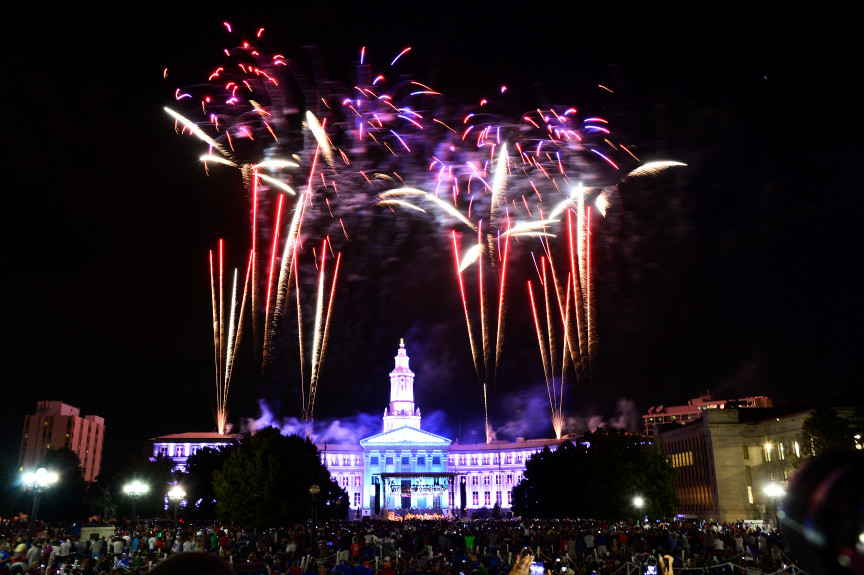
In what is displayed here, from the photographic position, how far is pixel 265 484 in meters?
60.4

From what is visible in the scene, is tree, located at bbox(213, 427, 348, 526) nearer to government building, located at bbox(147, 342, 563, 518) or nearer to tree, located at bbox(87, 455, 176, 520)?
tree, located at bbox(87, 455, 176, 520)

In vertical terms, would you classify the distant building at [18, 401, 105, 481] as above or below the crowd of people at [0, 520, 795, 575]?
above

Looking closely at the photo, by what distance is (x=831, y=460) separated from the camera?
2.32 meters

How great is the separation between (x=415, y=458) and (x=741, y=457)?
6970 cm

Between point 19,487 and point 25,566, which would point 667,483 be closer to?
point 25,566

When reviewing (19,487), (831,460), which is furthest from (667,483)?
(19,487)

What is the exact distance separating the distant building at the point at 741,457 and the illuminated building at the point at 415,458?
49.5 metres

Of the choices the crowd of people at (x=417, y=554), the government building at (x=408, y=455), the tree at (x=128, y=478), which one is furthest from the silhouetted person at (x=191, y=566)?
the government building at (x=408, y=455)

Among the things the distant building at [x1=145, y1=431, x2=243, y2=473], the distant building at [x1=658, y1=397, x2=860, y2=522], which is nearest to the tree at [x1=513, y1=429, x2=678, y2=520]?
the distant building at [x1=658, y1=397, x2=860, y2=522]

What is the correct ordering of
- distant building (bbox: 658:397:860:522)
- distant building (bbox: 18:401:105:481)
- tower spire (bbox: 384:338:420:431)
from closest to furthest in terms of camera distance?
distant building (bbox: 658:397:860:522), tower spire (bbox: 384:338:420:431), distant building (bbox: 18:401:105:481)

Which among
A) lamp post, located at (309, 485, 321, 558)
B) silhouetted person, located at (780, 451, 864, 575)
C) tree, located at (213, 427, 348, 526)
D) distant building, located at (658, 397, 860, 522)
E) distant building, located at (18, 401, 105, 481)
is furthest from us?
distant building, located at (18, 401, 105, 481)

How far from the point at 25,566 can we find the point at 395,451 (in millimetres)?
118253

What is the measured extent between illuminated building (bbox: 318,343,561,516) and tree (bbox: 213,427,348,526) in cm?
6382

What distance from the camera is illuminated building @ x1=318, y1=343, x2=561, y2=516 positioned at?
135000 mm
